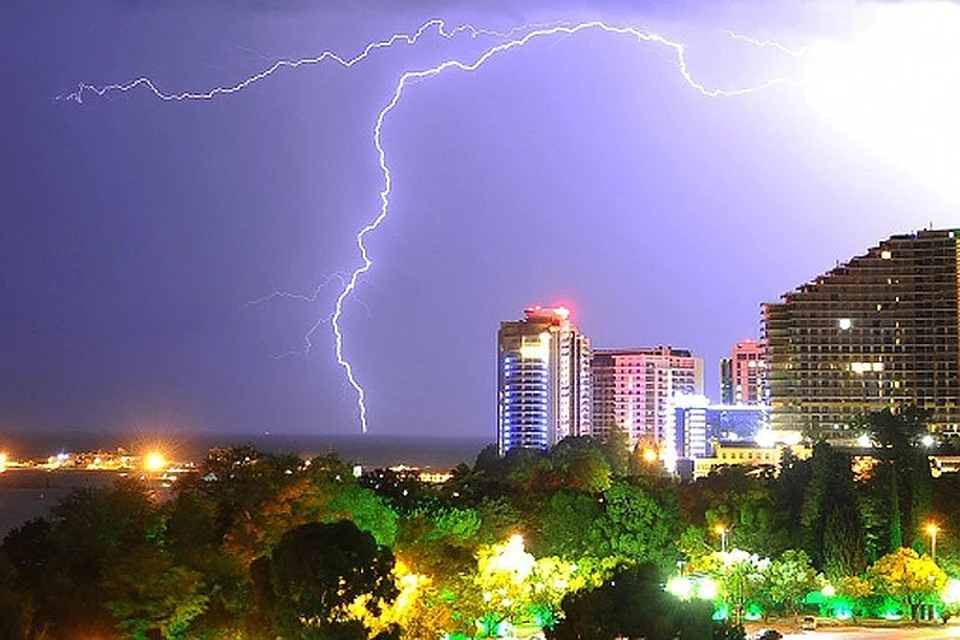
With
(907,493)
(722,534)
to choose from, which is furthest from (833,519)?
(907,493)

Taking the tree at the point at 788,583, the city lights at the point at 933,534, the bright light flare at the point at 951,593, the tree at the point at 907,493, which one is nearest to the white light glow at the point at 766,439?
the tree at the point at 907,493

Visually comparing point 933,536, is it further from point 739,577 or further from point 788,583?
point 739,577

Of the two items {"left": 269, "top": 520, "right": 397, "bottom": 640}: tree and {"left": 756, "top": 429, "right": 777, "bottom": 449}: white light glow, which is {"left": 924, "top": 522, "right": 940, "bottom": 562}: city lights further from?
{"left": 756, "top": 429, "right": 777, "bottom": 449}: white light glow

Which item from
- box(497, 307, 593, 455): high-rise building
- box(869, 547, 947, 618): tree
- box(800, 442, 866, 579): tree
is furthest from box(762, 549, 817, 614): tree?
box(497, 307, 593, 455): high-rise building

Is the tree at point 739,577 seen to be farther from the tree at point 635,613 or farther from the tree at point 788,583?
the tree at point 635,613

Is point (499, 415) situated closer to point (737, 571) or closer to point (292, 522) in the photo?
point (737, 571)

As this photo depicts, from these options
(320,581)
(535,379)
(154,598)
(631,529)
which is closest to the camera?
(320,581)

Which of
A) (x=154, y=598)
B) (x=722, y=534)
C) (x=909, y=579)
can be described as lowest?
(x=909, y=579)
